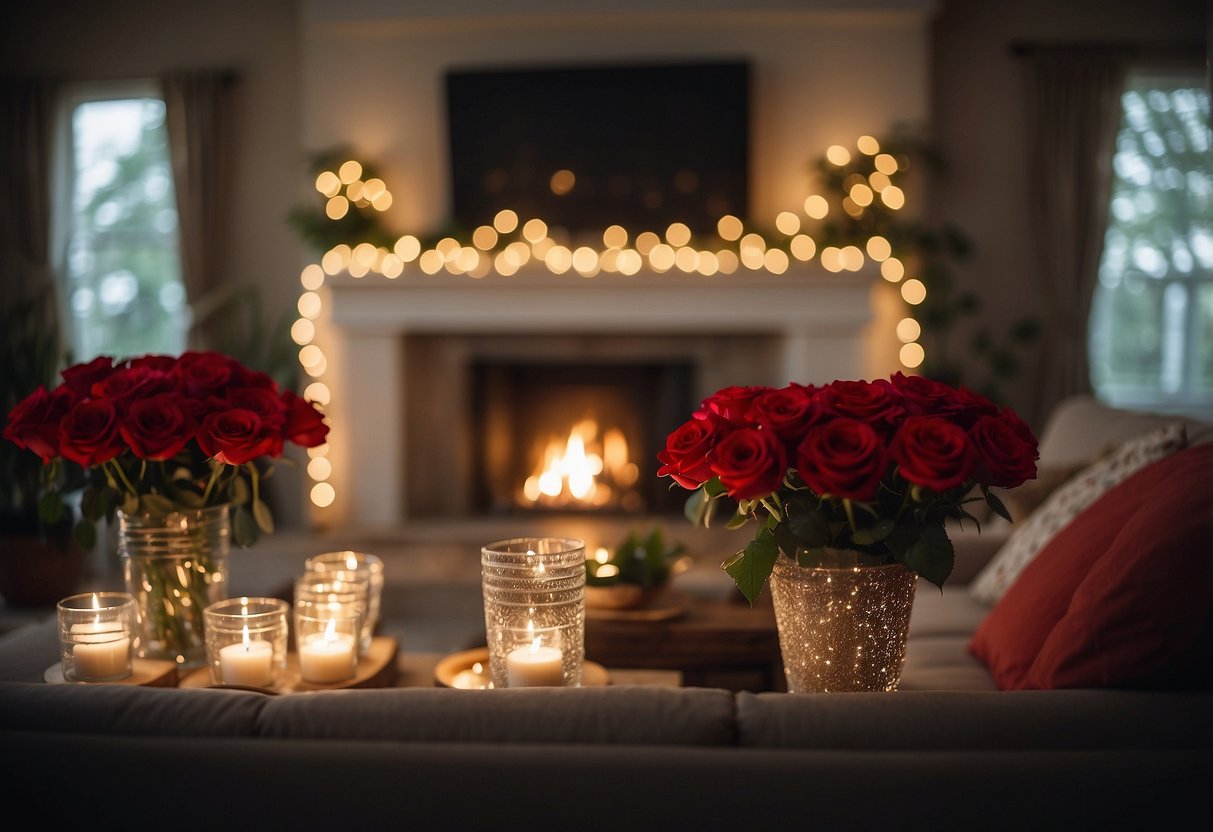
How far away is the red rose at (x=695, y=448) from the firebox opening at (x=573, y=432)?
3357 mm

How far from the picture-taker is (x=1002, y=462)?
1015mm

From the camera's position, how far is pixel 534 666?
1235mm

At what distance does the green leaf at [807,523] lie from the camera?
106 centimetres

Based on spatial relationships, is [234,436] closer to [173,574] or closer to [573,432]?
[173,574]

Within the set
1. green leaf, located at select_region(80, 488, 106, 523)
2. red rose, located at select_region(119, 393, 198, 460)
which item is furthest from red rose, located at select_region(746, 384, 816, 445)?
green leaf, located at select_region(80, 488, 106, 523)

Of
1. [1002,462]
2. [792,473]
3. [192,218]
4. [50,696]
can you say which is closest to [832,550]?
[792,473]

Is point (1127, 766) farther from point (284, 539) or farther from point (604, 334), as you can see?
point (284, 539)

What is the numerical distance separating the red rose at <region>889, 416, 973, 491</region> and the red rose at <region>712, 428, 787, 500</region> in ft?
0.39

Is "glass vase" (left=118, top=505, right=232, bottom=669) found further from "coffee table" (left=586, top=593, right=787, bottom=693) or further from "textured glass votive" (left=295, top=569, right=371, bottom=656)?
"coffee table" (left=586, top=593, right=787, bottom=693)

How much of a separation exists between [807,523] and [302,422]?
2.48ft

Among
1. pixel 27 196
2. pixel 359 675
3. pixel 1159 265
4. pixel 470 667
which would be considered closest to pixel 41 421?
pixel 359 675

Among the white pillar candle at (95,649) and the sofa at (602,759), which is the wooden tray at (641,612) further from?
the sofa at (602,759)

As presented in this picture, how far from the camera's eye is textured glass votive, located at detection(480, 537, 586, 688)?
1.24 meters

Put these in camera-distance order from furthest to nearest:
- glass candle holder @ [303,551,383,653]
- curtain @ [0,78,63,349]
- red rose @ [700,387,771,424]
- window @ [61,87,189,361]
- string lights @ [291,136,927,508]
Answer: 1. window @ [61,87,189,361]
2. curtain @ [0,78,63,349]
3. string lights @ [291,136,927,508]
4. glass candle holder @ [303,551,383,653]
5. red rose @ [700,387,771,424]
